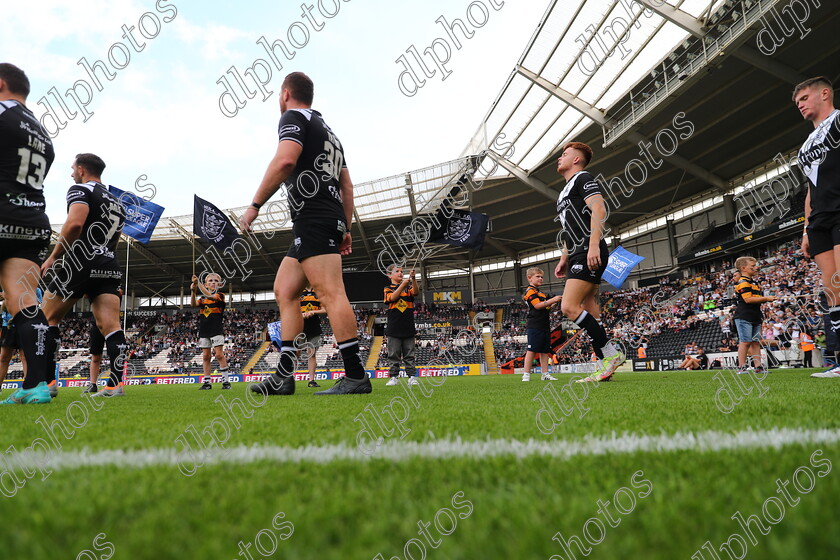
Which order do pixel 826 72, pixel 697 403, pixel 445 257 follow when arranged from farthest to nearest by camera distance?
pixel 445 257
pixel 826 72
pixel 697 403

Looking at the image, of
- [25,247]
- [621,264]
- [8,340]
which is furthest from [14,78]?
[621,264]

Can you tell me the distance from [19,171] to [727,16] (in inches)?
731

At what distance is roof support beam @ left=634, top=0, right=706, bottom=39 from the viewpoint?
14.9 meters

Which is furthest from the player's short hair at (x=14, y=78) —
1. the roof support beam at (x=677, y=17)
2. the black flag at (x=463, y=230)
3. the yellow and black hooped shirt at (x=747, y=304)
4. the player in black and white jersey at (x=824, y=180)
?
the black flag at (x=463, y=230)

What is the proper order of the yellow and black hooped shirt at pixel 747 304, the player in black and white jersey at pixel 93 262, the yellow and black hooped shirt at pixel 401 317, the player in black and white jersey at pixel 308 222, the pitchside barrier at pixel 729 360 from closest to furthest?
the player in black and white jersey at pixel 308 222 → the player in black and white jersey at pixel 93 262 → the yellow and black hooped shirt at pixel 747 304 → the yellow and black hooped shirt at pixel 401 317 → the pitchside barrier at pixel 729 360

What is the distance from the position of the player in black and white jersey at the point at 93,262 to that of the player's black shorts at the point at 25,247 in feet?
2.63

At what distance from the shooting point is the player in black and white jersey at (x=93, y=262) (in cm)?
434

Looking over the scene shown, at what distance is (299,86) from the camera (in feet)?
13.0

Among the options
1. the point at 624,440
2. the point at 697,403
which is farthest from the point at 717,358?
the point at 624,440

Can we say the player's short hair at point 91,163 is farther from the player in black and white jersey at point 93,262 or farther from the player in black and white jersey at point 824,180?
the player in black and white jersey at point 824,180

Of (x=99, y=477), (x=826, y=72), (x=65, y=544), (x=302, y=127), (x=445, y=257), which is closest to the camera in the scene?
(x=65, y=544)

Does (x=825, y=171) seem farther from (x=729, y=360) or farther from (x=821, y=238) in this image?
(x=729, y=360)

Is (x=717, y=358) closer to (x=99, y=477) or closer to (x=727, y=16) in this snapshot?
(x=727, y=16)

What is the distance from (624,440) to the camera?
1.49 meters
